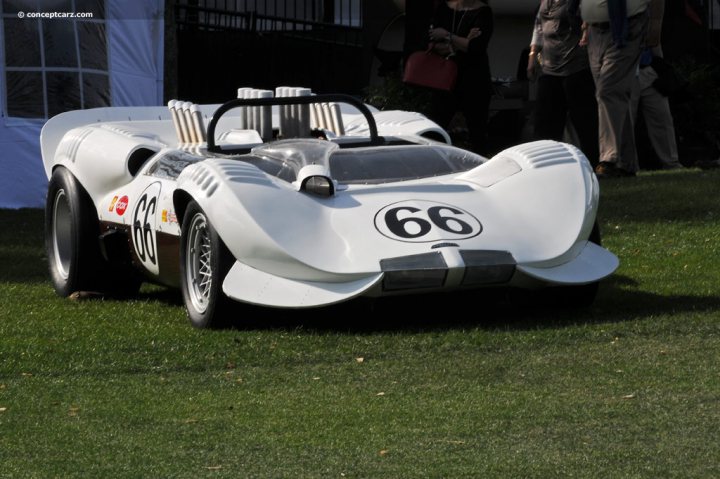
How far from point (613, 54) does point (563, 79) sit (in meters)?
0.84

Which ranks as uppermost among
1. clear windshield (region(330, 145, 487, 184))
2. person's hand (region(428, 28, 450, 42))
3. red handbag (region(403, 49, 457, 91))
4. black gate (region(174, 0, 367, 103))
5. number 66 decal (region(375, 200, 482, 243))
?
number 66 decal (region(375, 200, 482, 243))

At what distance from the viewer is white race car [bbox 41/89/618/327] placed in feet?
23.5

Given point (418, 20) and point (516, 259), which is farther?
point (418, 20)

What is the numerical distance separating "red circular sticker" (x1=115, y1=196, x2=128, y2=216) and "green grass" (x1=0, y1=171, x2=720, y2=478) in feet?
1.85

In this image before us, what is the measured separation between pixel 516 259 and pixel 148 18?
9006 millimetres

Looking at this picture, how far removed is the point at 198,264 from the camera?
25.6ft

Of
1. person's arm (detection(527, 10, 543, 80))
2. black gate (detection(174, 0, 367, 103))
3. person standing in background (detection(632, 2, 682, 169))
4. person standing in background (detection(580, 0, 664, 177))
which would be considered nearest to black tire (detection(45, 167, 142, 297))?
person standing in background (detection(580, 0, 664, 177))

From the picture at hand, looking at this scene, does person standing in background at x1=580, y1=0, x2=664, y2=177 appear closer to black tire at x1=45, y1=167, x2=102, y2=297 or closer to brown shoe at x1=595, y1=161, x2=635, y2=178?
brown shoe at x1=595, y1=161, x2=635, y2=178

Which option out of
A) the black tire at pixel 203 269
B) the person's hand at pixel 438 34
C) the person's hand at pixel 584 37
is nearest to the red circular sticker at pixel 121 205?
the black tire at pixel 203 269

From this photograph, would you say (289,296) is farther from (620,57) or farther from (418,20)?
(418,20)

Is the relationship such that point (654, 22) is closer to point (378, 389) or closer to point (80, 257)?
point (80, 257)

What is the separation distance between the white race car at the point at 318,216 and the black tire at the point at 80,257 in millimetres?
12

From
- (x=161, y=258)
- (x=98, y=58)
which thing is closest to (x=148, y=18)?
(x=98, y=58)

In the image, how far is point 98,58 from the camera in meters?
15.3
